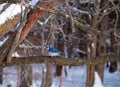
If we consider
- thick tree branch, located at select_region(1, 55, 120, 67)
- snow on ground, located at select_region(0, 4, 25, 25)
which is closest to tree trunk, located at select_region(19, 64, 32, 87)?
thick tree branch, located at select_region(1, 55, 120, 67)

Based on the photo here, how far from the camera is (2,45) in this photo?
4.88 m

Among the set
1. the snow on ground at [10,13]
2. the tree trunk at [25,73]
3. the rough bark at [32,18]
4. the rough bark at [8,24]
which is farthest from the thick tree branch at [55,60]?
the tree trunk at [25,73]

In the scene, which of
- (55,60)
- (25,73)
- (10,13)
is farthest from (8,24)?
(25,73)

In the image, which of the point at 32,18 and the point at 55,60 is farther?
the point at 55,60

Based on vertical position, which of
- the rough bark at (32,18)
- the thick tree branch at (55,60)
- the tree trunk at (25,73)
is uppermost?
the rough bark at (32,18)

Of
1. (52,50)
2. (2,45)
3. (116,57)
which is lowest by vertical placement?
(52,50)

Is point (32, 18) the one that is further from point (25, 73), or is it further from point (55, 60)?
point (25, 73)

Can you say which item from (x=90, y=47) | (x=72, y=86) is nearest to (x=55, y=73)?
(x=72, y=86)

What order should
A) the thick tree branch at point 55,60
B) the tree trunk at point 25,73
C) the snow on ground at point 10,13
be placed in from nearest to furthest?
1. the snow on ground at point 10,13
2. the thick tree branch at point 55,60
3. the tree trunk at point 25,73

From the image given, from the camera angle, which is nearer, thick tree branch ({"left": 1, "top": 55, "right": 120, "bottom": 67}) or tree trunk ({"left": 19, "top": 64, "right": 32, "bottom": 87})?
thick tree branch ({"left": 1, "top": 55, "right": 120, "bottom": 67})

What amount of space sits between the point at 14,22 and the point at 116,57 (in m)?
1.72

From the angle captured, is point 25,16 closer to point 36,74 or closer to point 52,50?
point 52,50

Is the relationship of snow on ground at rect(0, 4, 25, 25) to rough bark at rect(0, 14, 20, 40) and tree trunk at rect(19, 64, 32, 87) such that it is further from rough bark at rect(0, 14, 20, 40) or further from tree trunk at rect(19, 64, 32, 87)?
tree trunk at rect(19, 64, 32, 87)

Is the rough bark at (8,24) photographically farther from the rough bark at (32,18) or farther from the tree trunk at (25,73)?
the tree trunk at (25,73)
